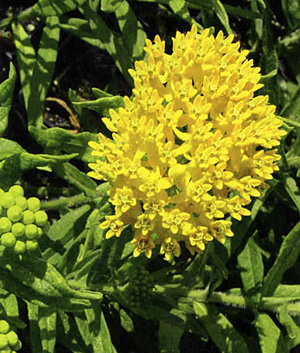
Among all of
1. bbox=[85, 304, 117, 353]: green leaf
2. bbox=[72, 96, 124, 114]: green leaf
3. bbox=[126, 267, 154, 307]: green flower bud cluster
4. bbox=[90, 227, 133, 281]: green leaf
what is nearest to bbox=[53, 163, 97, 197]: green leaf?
bbox=[90, 227, 133, 281]: green leaf

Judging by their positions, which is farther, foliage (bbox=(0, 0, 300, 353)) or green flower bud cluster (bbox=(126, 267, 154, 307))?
green flower bud cluster (bbox=(126, 267, 154, 307))

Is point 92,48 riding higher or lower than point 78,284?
higher

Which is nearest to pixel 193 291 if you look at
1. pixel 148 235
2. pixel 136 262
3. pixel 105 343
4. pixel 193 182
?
pixel 136 262

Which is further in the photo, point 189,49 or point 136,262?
point 136,262

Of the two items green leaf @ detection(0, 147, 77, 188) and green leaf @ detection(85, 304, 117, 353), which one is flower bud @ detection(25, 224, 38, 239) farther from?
green leaf @ detection(85, 304, 117, 353)

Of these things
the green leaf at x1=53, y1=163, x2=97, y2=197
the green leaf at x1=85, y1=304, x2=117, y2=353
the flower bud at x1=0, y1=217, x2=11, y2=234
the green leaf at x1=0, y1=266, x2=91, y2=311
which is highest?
the flower bud at x1=0, y1=217, x2=11, y2=234

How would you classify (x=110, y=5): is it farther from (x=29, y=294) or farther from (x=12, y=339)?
(x=12, y=339)

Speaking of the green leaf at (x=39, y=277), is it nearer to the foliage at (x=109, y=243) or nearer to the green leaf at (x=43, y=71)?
the foliage at (x=109, y=243)

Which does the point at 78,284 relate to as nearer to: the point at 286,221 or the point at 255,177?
the point at 255,177

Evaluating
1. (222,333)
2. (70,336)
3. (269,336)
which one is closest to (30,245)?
(70,336)
